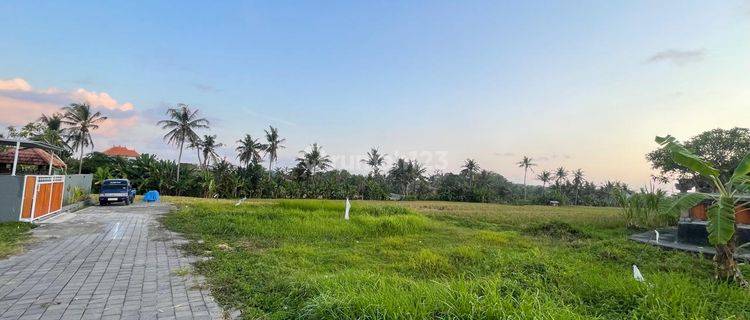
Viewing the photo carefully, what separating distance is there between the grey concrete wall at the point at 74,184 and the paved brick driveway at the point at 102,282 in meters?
9.71

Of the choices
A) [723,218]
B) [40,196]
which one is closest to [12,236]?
[40,196]

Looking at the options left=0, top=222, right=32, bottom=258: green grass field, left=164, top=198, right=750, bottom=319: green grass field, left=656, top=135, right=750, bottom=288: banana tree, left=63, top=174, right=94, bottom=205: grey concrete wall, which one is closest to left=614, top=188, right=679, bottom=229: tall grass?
left=164, top=198, right=750, bottom=319: green grass field

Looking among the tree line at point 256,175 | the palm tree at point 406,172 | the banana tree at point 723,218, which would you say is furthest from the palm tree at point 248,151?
the banana tree at point 723,218

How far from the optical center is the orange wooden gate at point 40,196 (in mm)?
11422

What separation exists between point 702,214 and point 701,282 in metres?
6.52

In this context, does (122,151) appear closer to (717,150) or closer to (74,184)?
(74,184)

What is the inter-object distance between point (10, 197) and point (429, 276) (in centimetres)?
1255

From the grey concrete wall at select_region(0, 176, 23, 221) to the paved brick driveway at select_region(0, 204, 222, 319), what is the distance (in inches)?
136

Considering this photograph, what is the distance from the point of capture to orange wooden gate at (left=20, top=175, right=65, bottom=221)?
11422mm

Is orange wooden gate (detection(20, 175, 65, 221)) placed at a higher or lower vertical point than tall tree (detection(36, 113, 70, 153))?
lower

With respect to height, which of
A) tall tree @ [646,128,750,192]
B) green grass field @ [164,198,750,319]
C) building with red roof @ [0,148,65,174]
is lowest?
green grass field @ [164,198,750,319]

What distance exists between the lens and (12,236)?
9055 millimetres

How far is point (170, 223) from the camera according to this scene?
40.8 feet

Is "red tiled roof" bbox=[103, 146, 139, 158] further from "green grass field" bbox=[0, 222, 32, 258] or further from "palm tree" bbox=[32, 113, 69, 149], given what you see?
"green grass field" bbox=[0, 222, 32, 258]
